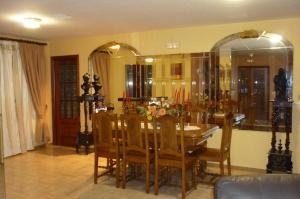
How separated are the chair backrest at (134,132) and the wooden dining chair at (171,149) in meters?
0.21

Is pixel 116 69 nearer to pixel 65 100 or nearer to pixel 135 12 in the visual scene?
pixel 65 100

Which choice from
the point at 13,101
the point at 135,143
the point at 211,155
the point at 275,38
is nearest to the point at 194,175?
the point at 211,155

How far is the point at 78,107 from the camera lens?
6.51 m

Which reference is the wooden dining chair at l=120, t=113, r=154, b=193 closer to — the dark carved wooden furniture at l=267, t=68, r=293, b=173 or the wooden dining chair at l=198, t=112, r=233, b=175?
the wooden dining chair at l=198, t=112, r=233, b=175

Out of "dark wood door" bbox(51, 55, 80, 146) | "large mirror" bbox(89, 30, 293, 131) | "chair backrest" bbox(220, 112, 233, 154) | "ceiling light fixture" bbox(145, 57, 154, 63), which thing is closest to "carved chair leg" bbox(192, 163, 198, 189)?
"chair backrest" bbox(220, 112, 233, 154)

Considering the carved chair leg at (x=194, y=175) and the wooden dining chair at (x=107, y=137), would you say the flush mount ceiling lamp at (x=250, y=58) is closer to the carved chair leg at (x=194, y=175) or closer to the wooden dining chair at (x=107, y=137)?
the carved chair leg at (x=194, y=175)

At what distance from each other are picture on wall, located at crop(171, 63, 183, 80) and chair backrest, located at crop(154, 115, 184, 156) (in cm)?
197

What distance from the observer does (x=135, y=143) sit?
396cm

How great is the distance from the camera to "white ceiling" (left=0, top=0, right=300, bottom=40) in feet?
11.7

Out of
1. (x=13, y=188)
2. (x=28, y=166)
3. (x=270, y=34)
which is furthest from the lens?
(x=28, y=166)

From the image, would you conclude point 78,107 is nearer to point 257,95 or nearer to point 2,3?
point 2,3

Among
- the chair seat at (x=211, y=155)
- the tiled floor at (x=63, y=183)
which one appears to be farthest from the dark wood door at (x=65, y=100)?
the chair seat at (x=211, y=155)

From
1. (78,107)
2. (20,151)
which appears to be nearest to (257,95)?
(78,107)

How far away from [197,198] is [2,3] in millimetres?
3388
